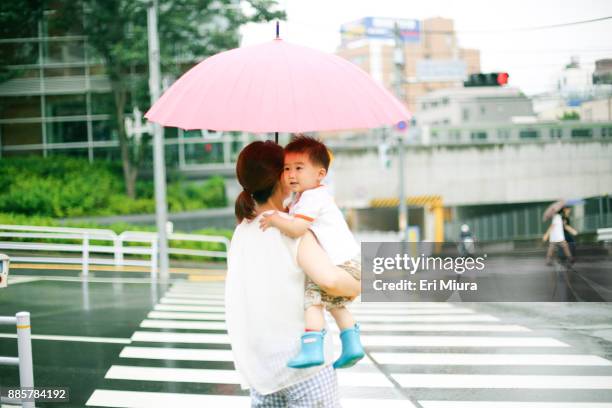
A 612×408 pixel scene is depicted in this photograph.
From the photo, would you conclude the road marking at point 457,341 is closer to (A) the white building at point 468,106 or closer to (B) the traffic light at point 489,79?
(B) the traffic light at point 489,79

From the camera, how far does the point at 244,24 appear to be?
868 inches

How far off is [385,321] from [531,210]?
79.3 feet

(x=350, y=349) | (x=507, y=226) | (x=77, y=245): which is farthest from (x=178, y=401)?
(x=507, y=226)

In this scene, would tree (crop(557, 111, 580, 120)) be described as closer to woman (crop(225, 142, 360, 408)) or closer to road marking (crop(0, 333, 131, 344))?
road marking (crop(0, 333, 131, 344))

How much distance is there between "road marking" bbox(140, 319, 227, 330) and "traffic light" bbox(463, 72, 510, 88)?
9.97 m

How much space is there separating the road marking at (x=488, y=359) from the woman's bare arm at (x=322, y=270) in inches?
200

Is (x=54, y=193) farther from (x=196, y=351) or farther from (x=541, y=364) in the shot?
(x=541, y=364)

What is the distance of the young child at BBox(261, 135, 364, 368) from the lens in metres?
2.54

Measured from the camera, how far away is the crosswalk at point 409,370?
5957mm

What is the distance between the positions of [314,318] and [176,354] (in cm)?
566

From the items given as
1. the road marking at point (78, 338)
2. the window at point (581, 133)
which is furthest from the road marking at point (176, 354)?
the window at point (581, 133)

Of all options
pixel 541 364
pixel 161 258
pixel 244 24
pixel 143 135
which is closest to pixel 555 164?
pixel 244 24

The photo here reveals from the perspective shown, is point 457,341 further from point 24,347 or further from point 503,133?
point 503,133

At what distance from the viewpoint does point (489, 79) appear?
54.9 ft
